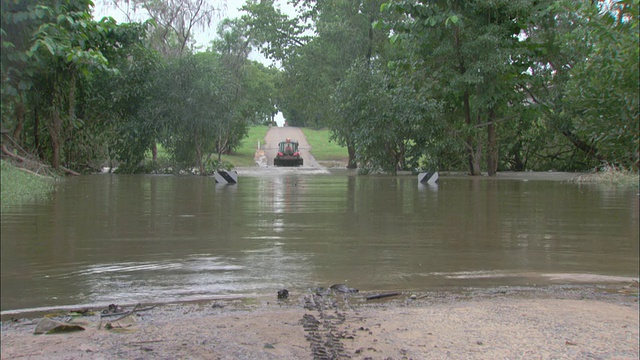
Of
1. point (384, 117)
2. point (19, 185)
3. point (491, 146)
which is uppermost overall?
point (384, 117)

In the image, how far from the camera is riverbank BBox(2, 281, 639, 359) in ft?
9.59

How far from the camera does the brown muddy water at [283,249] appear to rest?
3.62 metres

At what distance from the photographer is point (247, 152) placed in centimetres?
3966

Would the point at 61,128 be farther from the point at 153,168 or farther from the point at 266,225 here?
the point at 153,168

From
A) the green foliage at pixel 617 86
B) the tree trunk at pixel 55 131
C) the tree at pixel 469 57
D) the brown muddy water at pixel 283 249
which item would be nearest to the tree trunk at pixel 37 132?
the tree trunk at pixel 55 131

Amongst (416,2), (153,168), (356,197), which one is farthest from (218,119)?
(356,197)

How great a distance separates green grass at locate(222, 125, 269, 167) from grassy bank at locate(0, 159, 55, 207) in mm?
23624

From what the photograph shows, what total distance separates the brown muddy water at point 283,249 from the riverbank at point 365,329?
23cm

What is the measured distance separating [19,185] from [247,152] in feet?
121

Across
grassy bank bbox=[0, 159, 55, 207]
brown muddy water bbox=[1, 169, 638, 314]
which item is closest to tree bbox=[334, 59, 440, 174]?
brown muddy water bbox=[1, 169, 638, 314]

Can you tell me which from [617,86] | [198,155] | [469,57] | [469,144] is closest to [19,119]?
[617,86]

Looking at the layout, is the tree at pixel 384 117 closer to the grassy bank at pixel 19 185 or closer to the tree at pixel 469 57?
the tree at pixel 469 57

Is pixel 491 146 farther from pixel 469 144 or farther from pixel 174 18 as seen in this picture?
pixel 174 18

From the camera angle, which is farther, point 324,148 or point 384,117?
point 324,148
